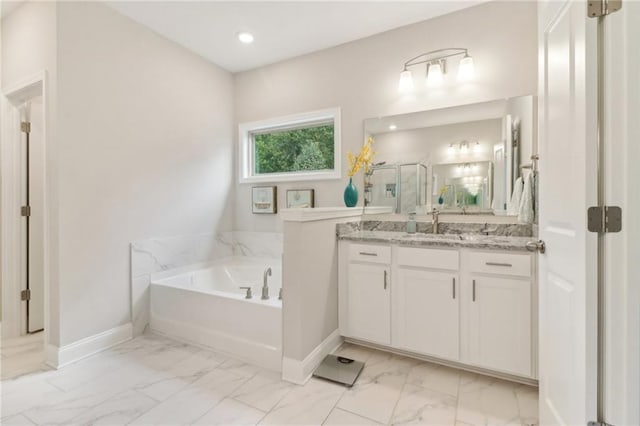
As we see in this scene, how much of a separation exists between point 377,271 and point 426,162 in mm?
1101

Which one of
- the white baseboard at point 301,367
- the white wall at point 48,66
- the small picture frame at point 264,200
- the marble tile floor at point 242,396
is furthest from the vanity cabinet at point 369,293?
the white wall at point 48,66

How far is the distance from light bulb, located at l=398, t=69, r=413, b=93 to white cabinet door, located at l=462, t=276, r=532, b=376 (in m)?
1.68

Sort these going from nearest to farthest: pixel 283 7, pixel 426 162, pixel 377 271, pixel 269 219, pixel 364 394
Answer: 1. pixel 364 394
2. pixel 377 271
3. pixel 283 7
4. pixel 426 162
5. pixel 269 219

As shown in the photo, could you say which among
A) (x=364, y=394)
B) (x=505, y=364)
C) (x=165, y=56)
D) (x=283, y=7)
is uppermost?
(x=283, y=7)

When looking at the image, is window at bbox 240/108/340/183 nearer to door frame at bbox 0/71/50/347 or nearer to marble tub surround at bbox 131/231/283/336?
marble tub surround at bbox 131/231/283/336

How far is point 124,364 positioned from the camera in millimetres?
2043

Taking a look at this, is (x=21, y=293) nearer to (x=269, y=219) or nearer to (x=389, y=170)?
(x=269, y=219)

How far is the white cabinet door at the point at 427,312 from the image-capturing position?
6.18ft

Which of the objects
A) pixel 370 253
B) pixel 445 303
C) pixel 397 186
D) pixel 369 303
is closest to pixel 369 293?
pixel 369 303

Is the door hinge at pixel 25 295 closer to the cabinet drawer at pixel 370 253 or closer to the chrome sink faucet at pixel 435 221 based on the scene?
the cabinet drawer at pixel 370 253

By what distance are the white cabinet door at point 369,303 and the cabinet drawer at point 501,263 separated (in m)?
0.58

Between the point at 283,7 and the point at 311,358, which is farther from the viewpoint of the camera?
the point at 283,7

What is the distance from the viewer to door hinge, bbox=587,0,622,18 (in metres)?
0.90

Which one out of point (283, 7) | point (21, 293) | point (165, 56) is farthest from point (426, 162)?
point (21, 293)
